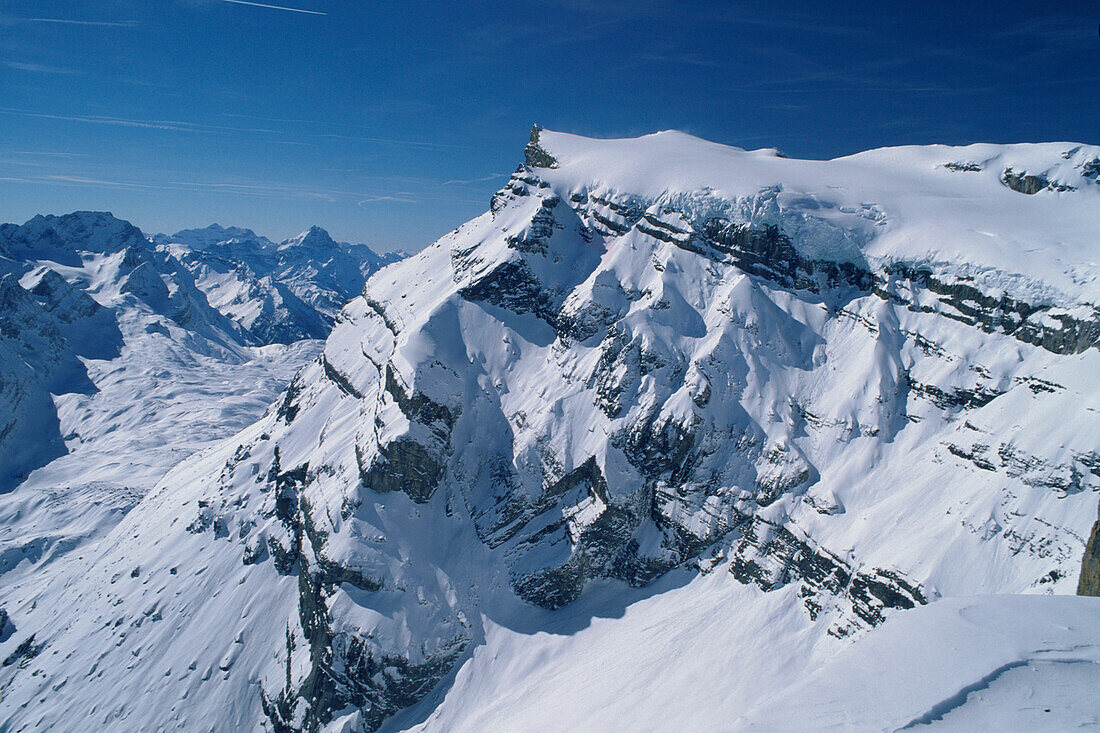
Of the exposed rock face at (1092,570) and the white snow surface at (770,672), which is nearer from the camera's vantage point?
the white snow surface at (770,672)

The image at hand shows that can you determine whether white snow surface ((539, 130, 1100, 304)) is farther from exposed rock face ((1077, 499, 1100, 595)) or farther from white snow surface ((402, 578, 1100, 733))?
white snow surface ((402, 578, 1100, 733))

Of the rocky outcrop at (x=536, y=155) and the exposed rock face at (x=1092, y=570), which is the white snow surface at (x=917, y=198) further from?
the exposed rock face at (x=1092, y=570)

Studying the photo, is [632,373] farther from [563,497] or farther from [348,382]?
[348,382]

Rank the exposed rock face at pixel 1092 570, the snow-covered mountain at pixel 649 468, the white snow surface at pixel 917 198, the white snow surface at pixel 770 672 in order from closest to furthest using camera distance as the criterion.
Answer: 1. the white snow surface at pixel 770 672
2. the exposed rock face at pixel 1092 570
3. the snow-covered mountain at pixel 649 468
4. the white snow surface at pixel 917 198

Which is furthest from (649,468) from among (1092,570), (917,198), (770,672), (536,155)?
(536,155)

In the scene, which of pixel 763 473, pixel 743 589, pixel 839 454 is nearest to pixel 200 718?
pixel 743 589

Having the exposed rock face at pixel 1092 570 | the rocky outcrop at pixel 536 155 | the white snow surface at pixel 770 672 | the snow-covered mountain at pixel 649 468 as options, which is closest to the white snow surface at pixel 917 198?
the snow-covered mountain at pixel 649 468
